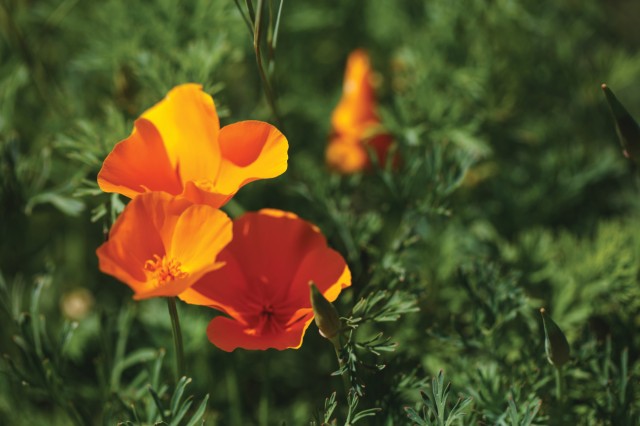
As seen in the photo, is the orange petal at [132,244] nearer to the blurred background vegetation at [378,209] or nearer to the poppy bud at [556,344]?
the blurred background vegetation at [378,209]

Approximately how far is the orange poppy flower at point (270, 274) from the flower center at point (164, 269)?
2.2 inches

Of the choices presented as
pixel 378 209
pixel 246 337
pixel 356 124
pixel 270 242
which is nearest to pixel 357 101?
pixel 356 124

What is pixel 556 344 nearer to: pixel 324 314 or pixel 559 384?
pixel 559 384

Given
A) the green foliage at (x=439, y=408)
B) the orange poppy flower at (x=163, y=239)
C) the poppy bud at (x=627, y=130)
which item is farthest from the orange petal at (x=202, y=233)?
the poppy bud at (x=627, y=130)

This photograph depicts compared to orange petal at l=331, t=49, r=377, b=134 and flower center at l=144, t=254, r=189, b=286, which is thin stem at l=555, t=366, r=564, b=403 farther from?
orange petal at l=331, t=49, r=377, b=134

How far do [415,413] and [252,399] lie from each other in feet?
2.20

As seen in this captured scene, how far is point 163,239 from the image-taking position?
85cm

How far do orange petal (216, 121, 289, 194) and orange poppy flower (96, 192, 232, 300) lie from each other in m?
0.08

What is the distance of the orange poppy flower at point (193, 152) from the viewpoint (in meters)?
0.87

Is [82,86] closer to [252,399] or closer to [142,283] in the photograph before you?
[252,399]

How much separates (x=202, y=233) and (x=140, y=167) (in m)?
0.15

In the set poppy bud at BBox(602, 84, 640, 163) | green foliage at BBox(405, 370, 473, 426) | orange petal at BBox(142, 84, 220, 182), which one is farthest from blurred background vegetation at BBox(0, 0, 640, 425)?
poppy bud at BBox(602, 84, 640, 163)

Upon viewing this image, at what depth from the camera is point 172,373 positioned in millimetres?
1228

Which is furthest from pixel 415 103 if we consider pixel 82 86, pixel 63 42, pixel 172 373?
pixel 63 42
